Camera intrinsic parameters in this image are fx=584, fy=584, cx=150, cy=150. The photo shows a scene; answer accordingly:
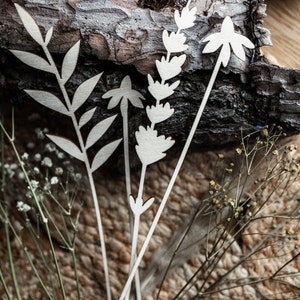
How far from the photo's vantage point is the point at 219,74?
999mm

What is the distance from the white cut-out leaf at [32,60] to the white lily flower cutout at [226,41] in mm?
261

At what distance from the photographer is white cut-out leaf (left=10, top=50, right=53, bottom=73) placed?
3.06ft

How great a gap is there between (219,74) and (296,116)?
159mm

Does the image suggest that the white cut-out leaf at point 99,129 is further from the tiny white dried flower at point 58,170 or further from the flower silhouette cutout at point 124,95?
the tiny white dried flower at point 58,170

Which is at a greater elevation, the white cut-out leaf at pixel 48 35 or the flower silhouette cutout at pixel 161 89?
the flower silhouette cutout at pixel 161 89

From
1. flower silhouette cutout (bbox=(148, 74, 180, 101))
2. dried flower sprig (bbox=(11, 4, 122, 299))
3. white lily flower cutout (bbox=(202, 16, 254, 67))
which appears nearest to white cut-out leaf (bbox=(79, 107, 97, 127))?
dried flower sprig (bbox=(11, 4, 122, 299))

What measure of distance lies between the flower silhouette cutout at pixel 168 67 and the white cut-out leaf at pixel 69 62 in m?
0.13

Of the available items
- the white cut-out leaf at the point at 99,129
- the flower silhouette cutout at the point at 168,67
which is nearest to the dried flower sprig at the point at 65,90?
the white cut-out leaf at the point at 99,129

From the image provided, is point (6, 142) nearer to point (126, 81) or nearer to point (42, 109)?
point (42, 109)

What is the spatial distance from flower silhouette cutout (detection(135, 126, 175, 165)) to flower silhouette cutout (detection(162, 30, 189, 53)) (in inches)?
5.4

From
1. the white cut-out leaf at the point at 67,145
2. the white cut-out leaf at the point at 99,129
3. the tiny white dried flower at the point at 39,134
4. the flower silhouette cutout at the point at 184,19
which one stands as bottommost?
the tiny white dried flower at the point at 39,134

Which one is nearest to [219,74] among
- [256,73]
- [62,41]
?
[256,73]

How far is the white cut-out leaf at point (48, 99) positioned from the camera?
968 millimetres

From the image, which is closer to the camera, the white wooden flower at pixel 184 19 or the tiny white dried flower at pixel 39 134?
the white wooden flower at pixel 184 19
